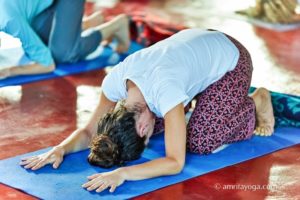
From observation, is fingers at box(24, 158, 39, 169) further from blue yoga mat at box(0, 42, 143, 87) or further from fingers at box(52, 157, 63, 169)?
blue yoga mat at box(0, 42, 143, 87)

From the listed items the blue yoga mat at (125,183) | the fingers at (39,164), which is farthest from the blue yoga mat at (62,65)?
the fingers at (39,164)

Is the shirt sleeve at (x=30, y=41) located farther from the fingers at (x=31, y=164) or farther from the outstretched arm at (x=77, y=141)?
the fingers at (x=31, y=164)

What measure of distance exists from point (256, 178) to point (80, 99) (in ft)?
4.60

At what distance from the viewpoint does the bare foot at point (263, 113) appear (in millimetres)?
3490

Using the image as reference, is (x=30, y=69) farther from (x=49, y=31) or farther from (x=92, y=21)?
(x=92, y=21)

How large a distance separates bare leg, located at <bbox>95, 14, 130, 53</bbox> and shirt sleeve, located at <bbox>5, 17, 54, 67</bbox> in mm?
510

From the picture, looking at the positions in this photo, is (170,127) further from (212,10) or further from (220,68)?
(212,10)

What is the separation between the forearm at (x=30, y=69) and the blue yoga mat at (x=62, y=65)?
0.03 m

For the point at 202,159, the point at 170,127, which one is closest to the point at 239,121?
the point at 202,159

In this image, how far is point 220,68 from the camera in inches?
127

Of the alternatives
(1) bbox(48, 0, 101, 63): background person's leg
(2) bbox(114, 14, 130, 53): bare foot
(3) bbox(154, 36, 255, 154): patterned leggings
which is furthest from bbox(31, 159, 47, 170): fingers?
(2) bbox(114, 14, 130, 53): bare foot

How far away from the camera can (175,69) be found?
2.95 metres

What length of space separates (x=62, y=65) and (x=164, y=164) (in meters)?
2.02

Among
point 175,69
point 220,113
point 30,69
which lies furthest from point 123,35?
point 175,69
